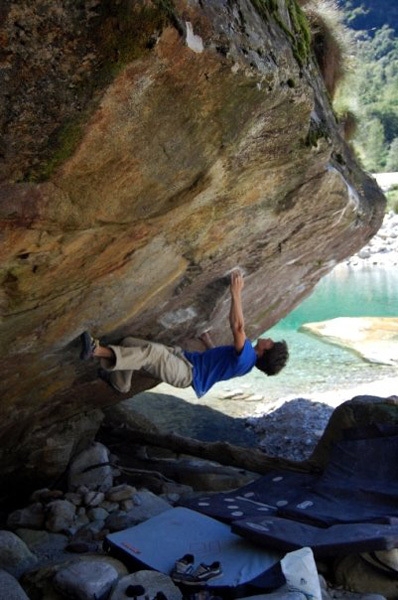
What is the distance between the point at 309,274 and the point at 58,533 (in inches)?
165

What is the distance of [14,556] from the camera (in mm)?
4805

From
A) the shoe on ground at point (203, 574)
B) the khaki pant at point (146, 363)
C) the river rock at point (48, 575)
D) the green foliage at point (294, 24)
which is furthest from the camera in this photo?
the khaki pant at point (146, 363)

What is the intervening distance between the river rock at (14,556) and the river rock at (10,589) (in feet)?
1.84

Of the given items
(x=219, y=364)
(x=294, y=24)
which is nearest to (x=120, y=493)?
(x=219, y=364)

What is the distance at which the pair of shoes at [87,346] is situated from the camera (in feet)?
15.9

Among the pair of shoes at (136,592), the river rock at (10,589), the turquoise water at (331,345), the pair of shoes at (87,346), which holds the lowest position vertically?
the turquoise water at (331,345)

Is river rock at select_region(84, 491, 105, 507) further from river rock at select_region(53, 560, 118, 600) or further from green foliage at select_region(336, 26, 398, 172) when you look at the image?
green foliage at select_region(336, 26, 398, 172)

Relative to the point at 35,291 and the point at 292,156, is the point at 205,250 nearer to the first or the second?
the point at 292,156

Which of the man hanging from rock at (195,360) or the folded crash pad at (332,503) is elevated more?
the man hanging from rock at (195,360)

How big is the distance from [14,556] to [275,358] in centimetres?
268

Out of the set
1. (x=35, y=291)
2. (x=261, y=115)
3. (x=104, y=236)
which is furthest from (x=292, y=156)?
(x=35, y=291)

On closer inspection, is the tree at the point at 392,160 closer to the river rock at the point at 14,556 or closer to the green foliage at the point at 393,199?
the green foliage at the point at 393,199

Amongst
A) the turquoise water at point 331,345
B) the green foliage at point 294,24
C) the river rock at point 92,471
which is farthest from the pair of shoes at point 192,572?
the turquoise water at point 331,345

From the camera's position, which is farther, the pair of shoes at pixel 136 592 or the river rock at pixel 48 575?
the river rock at pixel 48 575
